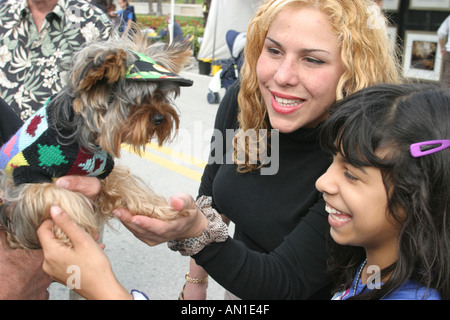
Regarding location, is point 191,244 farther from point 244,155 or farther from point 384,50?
point 384,50

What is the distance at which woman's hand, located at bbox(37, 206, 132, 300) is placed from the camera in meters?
1.34

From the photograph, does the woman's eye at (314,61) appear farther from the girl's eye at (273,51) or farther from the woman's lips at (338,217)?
the woman's lips at (338,217)

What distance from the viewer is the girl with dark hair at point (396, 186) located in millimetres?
1331

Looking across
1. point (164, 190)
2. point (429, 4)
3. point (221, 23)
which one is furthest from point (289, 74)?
point (221, 23)

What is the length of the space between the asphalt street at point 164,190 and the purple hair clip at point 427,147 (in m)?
1.60

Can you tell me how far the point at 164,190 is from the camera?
5.65 m

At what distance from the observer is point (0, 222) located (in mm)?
2129

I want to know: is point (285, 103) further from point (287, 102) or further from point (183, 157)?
point (183, 157)

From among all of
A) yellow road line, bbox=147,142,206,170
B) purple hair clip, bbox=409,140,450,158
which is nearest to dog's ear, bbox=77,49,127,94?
purple hair clip, bbox=409,140,450,158

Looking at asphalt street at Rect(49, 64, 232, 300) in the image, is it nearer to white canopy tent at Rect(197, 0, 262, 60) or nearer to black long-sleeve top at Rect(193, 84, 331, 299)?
black long-sleeve top at Rect(193, 84, 331, 299)

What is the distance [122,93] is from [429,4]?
8.79 m

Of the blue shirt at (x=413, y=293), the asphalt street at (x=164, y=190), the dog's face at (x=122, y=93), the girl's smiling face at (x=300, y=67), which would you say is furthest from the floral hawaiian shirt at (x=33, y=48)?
the blue shirt at (x=413, y=293)

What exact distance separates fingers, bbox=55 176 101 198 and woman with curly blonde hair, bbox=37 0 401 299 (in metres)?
0.37
